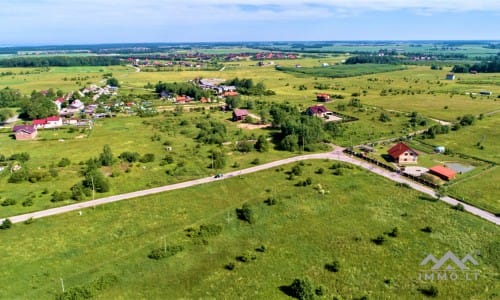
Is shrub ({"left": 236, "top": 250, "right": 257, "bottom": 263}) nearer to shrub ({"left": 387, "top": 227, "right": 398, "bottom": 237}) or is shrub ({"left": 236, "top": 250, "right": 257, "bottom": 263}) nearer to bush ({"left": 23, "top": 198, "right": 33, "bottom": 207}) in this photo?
shrub ({"left": 387, "top": 227, "right": 398, "bottom": 237})

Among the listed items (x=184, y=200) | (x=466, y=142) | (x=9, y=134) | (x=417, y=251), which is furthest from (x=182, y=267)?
(x=9, y=134)

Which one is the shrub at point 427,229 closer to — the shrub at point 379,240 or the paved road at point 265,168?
the shrub at point 379,240

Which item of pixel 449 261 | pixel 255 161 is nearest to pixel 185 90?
pixel 255 161

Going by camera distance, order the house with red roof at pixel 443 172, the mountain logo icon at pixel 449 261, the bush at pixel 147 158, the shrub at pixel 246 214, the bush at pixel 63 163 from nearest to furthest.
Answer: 1. the mountain logo icon at pixel 449 261
2. the shrub at pixel 246 214
3. the house with red roof at pixel 443 172
4. the bush at pixel 63 163
5. the bush at pixel 147 158

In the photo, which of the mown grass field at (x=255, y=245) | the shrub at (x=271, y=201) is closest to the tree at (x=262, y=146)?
the mown grass field at (x=255, y=245)

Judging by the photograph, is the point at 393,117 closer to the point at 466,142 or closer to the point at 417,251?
the point at 466,142
